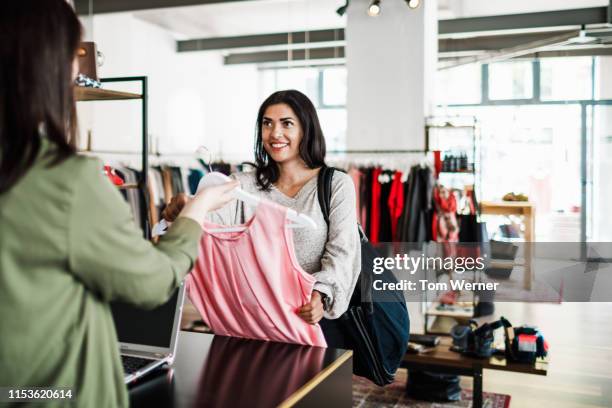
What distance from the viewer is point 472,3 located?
6645mm

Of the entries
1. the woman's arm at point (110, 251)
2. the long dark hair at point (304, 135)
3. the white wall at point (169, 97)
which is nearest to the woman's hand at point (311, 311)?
the long dark hair at point (304, 135)

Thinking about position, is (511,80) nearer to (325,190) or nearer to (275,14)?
(275,14)

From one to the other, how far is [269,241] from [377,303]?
55 centimetres

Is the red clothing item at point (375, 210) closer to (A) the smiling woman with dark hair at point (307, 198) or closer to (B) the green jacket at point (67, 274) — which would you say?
(A) the smiling woman with dark hair at point (307, 198)

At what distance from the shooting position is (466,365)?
11.3ft

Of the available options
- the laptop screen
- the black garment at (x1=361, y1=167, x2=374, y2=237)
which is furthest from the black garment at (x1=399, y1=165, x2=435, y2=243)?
the laptop screen

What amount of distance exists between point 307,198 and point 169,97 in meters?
6.33

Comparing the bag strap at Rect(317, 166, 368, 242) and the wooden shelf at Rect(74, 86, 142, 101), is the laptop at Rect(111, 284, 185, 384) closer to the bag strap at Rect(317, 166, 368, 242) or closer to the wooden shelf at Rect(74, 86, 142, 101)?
the bag strap at Rect(317, 166, 368, 242)

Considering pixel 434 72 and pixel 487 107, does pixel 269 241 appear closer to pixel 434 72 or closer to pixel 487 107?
pixel 434 72

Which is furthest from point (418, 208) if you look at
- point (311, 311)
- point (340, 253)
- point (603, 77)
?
point (311, 311)

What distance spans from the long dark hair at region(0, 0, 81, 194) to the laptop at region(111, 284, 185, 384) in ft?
2.74

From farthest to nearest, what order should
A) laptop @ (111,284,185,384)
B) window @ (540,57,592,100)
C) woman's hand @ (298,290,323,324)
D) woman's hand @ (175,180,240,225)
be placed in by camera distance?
window @ (540,57,592,100)
woman's hand @ (298,290,323,324)
laptop @ (111,284,185,384)
woman's hand @ (175,180,240,225)

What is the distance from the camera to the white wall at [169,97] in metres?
6.52

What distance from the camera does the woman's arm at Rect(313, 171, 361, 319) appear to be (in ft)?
6.36
